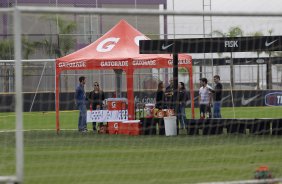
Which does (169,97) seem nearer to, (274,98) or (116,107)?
(116,107)

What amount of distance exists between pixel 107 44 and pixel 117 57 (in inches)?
59.6

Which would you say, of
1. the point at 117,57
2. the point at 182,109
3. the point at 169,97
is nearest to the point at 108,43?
the point at 117,57

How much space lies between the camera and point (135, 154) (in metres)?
16.2

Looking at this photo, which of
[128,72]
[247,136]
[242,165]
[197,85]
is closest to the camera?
[242,165]

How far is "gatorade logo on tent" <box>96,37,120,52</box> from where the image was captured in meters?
25.6

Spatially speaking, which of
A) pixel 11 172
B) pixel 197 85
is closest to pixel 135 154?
pixel 11 172

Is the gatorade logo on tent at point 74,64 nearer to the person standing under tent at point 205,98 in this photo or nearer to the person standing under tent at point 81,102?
the person standing under tent at point 81,102

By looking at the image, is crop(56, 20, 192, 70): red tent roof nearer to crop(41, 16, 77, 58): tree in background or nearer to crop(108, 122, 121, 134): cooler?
crop(108, 122, 121, 134): cooler

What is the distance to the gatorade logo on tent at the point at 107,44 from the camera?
25594 mm

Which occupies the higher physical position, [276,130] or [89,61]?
[89,61]

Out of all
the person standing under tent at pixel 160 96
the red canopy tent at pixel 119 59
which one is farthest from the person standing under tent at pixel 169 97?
the red canopy tent at pixel 119 59

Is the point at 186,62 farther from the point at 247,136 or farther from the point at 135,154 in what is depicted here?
the point at 135,154

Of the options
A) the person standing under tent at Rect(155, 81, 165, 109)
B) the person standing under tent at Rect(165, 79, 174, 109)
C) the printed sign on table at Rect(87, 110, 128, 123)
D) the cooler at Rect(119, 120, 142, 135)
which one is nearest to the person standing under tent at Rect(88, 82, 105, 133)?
the printed sign on table at Rect(87, 110, 128, 123)

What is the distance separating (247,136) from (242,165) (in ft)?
19.2
